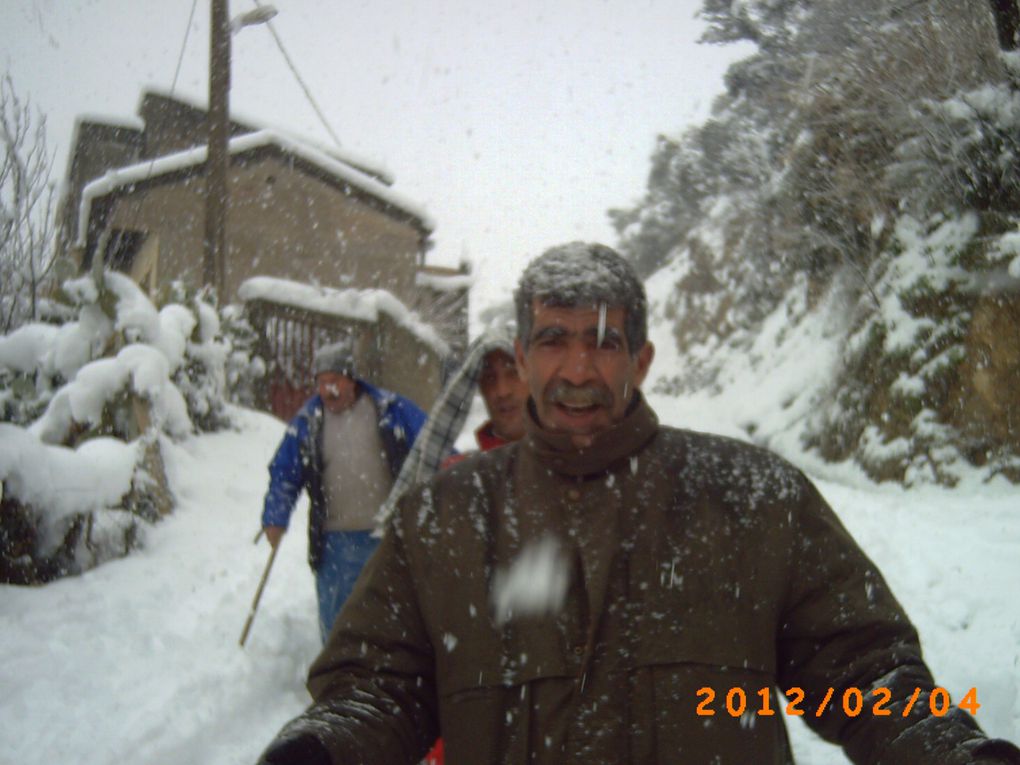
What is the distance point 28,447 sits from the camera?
15.9 ft

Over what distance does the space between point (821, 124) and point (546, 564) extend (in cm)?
984

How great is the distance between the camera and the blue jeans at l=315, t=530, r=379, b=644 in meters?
4.34

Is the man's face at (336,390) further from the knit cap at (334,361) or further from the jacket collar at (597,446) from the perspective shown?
the jacket collar at (597,446)

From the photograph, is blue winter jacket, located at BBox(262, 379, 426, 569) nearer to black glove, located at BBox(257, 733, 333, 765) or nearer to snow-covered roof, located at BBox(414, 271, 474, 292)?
black glove, located at BBox(257, 733, 333, 765)

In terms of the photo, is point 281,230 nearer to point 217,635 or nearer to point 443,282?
point 443,282

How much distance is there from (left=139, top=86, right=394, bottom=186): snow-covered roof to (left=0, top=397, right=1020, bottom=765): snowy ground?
62.8ft

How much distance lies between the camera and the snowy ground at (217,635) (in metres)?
3.56

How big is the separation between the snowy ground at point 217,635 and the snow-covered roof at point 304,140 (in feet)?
62.8

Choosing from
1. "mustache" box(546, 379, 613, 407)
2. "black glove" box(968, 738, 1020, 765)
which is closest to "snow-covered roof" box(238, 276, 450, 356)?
"mustache" box(546, 379, 613, 407)

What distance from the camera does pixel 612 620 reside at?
4.99ft

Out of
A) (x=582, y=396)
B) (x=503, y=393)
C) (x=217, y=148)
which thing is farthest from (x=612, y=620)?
(x=217, y=148)
